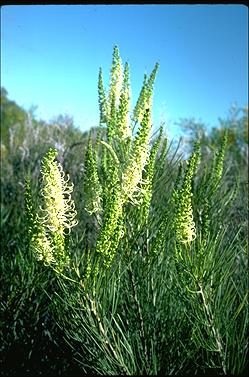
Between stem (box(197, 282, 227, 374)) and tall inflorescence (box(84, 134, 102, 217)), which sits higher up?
tall inflorescence (box(84, 134, 102, 217))

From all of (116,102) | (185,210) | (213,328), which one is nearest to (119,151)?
(116,102)

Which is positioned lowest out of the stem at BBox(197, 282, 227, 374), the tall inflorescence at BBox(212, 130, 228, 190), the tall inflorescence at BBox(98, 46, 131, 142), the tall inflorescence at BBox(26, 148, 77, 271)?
the stem at BBox(197, 282, 227, 374)

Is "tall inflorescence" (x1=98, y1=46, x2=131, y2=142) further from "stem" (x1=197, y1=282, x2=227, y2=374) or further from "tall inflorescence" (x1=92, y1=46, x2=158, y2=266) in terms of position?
"stem" (x1=197, y1=282, x2=227, y2=374)

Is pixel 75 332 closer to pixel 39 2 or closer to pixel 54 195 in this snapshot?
pixel 54 195

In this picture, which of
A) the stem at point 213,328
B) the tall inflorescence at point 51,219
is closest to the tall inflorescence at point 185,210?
the stem at point 213,328

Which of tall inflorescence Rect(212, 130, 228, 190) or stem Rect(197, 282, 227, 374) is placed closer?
stem Rect(197, 282, 227, 374)

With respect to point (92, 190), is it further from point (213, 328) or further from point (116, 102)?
A: point (213, 328)

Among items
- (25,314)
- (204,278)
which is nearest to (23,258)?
(25,314)

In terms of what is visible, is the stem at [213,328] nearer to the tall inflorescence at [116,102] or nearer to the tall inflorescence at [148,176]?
the tall inflorescence at [148,176]

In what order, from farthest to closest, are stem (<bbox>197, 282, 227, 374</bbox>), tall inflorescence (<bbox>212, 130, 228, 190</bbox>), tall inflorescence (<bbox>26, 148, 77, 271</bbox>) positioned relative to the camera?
1. tall inflorescence (<bbox>212, 130, 228, 190</bbox>)
2. stem (<bbox>197, 282, 227, 374</bbox>)
3. tall inflorescence (<bbox>26, 148, 77, 271</bbox>)

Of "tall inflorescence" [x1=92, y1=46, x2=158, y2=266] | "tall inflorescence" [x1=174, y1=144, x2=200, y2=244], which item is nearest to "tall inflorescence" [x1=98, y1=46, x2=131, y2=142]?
"tall inflorescence" [x1=92, y1=46, x2=158, y2=266]

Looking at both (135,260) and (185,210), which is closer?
(185,210)

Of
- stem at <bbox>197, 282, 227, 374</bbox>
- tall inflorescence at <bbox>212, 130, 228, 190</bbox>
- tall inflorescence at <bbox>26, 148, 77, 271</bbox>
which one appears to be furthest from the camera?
tall inflorescence at <bbox>212, 130, 228, 190</bbox>

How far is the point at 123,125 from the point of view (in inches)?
49.5
